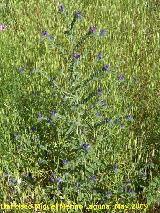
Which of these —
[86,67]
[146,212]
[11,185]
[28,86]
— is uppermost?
[86,67]

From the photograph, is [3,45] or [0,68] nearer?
[0,68]

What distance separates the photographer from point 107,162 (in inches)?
112

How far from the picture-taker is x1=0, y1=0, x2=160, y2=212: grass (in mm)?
2615

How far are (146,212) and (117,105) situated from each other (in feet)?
3.31

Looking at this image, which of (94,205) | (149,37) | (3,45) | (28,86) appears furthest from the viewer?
(149,37)

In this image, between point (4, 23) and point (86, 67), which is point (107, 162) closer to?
point (86, 67)

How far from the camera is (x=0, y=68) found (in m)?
3.71

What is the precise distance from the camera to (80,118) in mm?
2639

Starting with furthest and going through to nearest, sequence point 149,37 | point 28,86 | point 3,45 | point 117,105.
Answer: point 149,37 → point 3,45 → point 28,86 → point 117,105

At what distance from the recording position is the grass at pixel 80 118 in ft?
8.58

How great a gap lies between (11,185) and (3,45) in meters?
1.77

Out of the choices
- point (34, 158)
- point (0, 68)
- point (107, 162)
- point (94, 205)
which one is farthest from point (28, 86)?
point (94, 205)

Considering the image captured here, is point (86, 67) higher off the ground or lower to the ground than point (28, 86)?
higher

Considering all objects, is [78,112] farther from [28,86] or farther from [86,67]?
[86,67]
